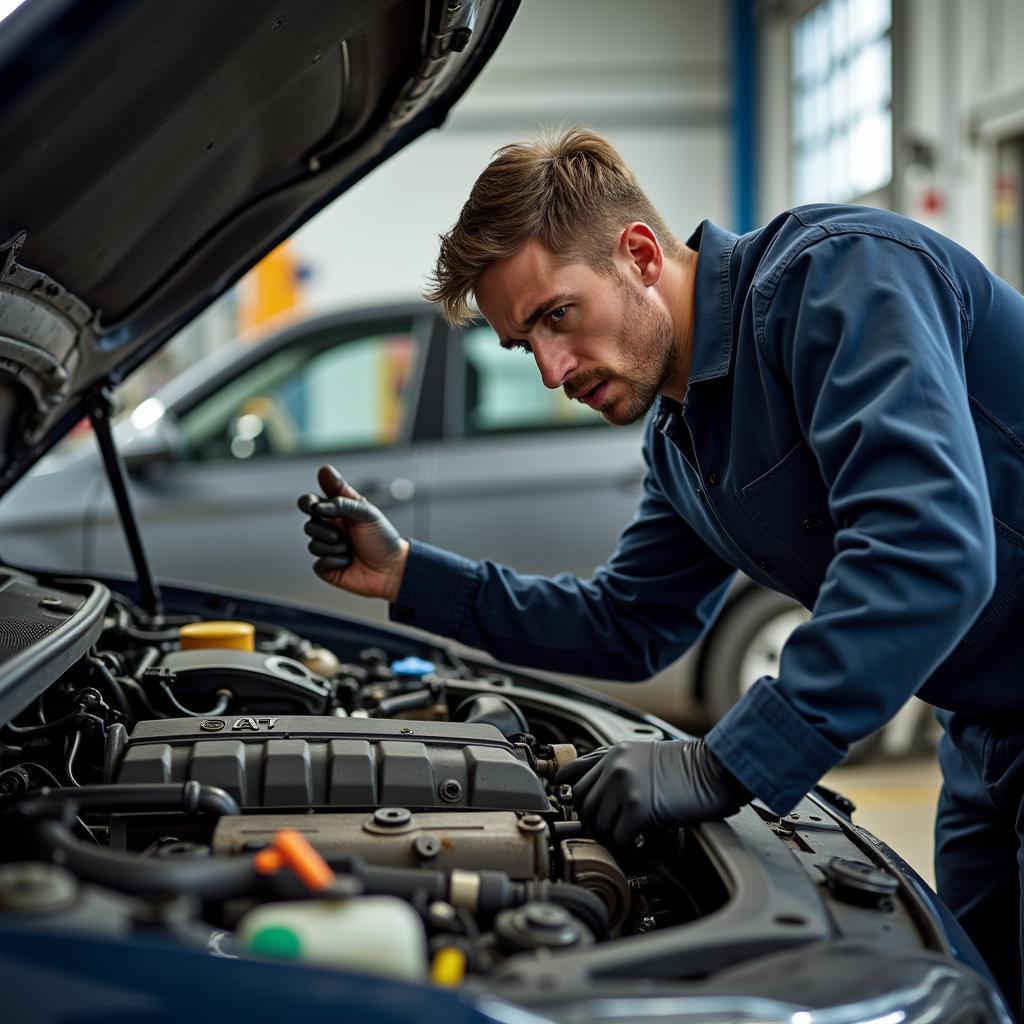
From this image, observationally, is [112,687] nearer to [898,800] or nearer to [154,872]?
[154,872]

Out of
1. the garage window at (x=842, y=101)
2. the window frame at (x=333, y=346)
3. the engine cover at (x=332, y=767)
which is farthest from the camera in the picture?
the garage window at (x=842, y=101)

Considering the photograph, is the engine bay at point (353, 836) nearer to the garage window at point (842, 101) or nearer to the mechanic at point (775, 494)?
the mechanic at point (775, 494)

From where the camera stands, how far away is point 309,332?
385 cm

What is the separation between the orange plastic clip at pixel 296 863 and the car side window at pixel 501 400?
2822 mm

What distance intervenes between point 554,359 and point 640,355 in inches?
4.5

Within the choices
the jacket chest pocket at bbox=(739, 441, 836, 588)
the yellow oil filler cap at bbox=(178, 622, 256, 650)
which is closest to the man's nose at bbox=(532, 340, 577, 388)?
the jacket chest pocket at bbox=(739, 441, 836, 588)

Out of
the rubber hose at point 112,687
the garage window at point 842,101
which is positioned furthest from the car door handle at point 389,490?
the garage window at point 842,101

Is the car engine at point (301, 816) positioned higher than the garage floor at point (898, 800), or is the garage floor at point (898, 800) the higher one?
the car engine at point (301, 816)

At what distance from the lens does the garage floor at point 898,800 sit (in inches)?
126

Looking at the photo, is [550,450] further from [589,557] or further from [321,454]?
[321,454]

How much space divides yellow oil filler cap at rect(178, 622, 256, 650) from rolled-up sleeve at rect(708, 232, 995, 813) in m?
0.93

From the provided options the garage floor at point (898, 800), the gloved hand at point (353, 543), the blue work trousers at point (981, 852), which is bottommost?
the garage floor at point (898, 800)

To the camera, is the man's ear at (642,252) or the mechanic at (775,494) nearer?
the mechanic at (775,494)

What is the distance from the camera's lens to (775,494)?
1505 millimetres
